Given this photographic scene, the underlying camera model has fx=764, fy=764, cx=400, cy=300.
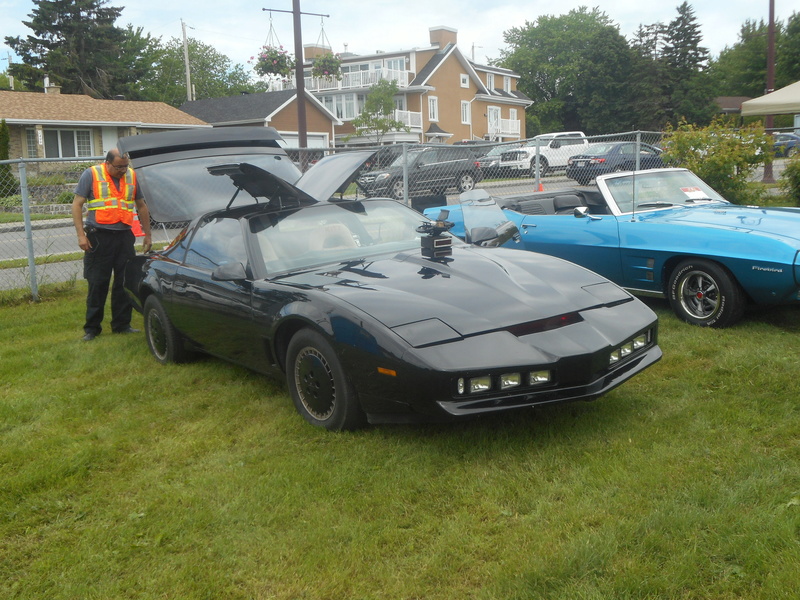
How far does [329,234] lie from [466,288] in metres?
1.32

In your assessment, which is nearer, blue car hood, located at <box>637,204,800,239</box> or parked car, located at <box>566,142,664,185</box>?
blue car hood, located at <box>637,204,800,239</box>

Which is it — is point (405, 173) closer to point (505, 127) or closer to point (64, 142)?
point (64, 142)

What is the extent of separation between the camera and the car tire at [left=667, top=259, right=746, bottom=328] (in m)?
5.97

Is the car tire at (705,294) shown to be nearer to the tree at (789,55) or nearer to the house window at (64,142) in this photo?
the house window at (64,142)

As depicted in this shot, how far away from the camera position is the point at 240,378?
18.9 feet

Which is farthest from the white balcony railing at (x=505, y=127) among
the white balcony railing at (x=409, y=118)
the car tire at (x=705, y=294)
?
the car tire at (x=705, y=294)

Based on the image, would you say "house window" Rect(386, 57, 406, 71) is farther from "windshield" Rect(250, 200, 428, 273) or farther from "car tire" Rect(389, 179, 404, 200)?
"windshield" Rect(250, 200, 428, 273)

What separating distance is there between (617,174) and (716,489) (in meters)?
4.87

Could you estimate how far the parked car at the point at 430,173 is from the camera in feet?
36.7

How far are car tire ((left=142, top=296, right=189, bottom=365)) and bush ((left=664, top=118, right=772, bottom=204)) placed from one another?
28.1ft

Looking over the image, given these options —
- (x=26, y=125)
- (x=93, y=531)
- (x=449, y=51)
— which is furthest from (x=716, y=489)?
(x=449, y=51)

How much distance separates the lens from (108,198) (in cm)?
719

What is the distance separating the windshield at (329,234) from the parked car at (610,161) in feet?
28.8

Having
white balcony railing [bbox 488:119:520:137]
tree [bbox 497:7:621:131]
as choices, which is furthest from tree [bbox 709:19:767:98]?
white balcony railing [bbox 488:119:520:137]
